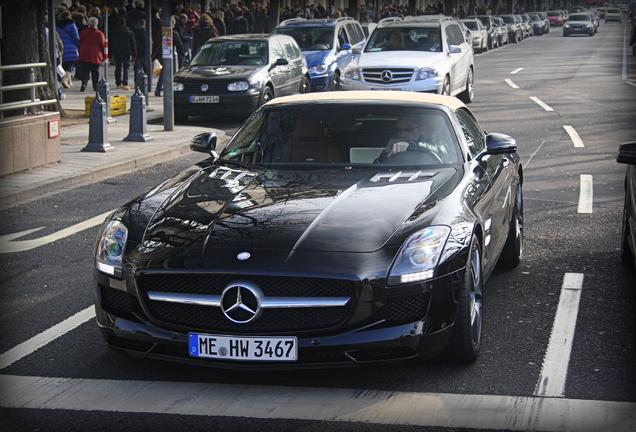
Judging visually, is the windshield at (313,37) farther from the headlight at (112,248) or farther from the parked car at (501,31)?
the parked car at (501,31)

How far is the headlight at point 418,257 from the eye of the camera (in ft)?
18.7

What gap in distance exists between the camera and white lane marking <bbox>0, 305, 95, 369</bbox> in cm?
645

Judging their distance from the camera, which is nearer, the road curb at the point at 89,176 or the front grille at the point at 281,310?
the front grille at the point at 281,310

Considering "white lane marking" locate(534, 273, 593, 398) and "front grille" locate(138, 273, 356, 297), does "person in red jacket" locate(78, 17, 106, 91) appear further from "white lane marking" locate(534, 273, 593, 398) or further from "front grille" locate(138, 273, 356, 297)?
"front grille" locate(138, 273, 356, 297)

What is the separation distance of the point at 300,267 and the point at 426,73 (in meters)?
17.7

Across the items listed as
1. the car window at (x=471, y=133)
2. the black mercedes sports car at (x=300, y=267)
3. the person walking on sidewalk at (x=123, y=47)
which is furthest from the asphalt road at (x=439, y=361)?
the person walking on sidewalk at (x=123, y=47)

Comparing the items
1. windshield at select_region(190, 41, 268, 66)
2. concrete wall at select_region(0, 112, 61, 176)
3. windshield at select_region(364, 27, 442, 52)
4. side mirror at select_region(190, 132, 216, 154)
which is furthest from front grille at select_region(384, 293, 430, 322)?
windshield at select_region(364, 27, 442, 52)

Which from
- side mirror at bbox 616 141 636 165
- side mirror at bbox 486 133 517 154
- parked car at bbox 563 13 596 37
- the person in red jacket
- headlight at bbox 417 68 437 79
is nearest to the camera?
side mirror at bbox 616 141 636 165

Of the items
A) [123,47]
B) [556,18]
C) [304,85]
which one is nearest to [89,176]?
[304,85]

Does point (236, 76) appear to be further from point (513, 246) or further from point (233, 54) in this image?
point (513, 246)

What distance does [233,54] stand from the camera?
2266cm

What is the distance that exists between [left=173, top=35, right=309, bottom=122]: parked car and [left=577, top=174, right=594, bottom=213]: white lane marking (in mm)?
8625

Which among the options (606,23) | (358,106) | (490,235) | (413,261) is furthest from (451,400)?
(606,23)

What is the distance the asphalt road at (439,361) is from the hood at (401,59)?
8199 millimetres
